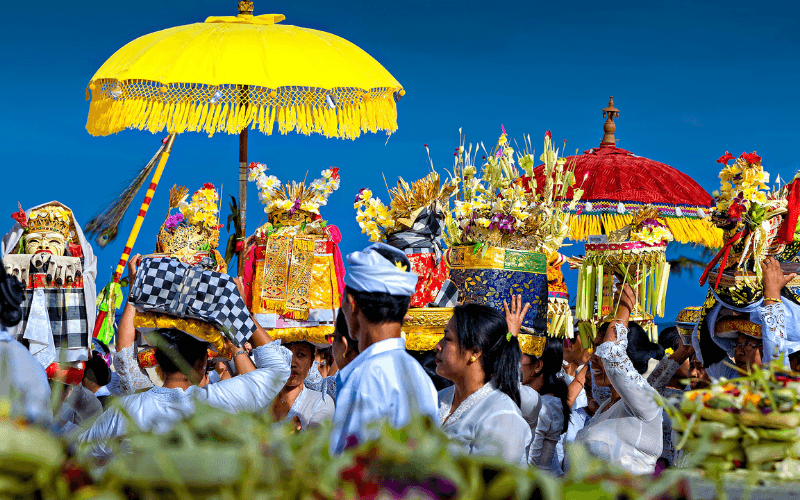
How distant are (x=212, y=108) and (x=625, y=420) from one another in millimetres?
3277

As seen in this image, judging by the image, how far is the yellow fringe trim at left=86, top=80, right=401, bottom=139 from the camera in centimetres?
509

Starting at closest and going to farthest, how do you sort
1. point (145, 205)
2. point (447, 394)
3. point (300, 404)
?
1. point (447, 394)
2. point (300, 404)
3. point (145, 205)

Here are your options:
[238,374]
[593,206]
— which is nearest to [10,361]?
[238,374]

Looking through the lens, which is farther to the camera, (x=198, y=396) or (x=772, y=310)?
(x=772, y=310)

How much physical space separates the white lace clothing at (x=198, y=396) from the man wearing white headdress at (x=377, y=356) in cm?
30

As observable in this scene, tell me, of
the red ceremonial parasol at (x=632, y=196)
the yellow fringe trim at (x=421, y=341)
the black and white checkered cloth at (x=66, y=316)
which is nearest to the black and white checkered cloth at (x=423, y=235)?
the yellow fringe trim at (x=421, y=341)

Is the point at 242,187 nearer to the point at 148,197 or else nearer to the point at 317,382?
the point at 148,197

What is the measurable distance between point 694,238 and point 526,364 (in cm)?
543

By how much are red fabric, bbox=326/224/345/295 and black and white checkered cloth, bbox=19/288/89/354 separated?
186 cm

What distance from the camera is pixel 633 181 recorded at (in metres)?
8.93

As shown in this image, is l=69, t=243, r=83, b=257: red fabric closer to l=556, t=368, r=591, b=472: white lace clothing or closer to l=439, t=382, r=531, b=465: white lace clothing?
l=556, t=368, r=591, b=472: white lace clothing

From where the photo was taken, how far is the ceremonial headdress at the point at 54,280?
5.15m

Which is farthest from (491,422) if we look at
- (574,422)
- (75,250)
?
(75,250)

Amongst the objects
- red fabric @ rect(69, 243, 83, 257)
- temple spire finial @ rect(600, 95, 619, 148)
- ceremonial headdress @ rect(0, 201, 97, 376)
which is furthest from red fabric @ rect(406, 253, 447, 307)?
temple spire finial @ rect(600, 95, 619, 148)
